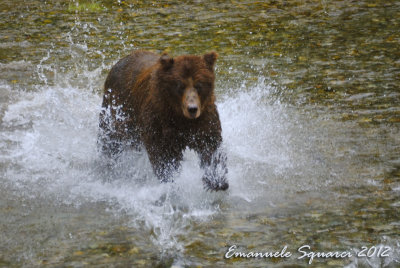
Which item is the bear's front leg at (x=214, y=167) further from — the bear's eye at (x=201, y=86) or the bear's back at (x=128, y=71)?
the bear's back at (x=128, y=71)

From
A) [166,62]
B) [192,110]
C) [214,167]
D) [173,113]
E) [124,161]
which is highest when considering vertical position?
[166,62]

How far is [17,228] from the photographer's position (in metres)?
6.17

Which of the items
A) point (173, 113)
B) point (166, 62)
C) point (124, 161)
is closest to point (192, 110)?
point (173, 113)

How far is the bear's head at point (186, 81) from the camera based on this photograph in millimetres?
6121

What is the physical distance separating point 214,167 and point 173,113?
800 millimetres

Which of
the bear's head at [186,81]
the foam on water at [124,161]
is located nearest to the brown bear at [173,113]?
the bear's head at [186,81]

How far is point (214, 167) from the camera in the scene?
6664mm

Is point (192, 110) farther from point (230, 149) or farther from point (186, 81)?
point (230, 149)

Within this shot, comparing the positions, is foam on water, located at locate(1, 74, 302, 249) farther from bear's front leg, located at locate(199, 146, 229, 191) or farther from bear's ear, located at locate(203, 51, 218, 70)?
bear's ear, located at locate(203, 51, 218, 70)

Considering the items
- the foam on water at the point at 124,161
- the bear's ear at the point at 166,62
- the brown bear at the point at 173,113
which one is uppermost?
the bear's ear at the point at 166,62

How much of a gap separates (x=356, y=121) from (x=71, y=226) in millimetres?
4528

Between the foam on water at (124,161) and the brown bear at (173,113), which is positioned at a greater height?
the brown bear at (173,113)

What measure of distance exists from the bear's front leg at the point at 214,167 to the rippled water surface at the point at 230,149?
0.21 m

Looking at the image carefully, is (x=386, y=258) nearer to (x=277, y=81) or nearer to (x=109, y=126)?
(x=109, y=126)
